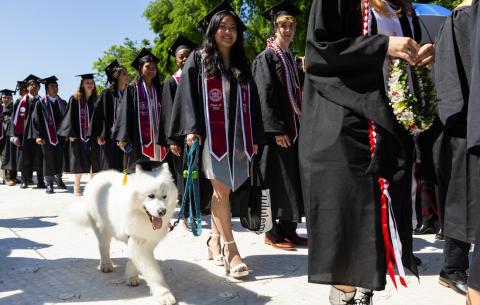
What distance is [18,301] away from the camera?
3.42m

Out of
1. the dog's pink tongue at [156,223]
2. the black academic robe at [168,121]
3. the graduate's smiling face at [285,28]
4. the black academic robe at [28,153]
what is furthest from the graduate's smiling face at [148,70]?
the black academic robe at [28,153]

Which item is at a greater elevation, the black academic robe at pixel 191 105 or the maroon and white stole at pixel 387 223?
the black academic robe at pixel 191 105

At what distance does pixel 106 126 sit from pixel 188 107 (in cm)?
469

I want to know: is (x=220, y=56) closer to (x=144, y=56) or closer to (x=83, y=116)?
(x=144, y=56)

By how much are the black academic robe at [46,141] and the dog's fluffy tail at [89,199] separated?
658 cm

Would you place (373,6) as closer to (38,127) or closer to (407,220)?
(407,220)

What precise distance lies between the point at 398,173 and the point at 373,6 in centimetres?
79

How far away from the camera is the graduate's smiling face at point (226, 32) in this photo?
3984 mm

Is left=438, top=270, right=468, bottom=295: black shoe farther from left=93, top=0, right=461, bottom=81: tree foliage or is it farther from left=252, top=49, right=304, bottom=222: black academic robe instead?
left=93, top=0, right=461, bottom=81: tree foliage

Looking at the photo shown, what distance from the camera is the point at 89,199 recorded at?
164 inches

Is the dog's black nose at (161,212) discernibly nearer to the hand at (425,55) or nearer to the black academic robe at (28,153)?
the hand at (425,55)

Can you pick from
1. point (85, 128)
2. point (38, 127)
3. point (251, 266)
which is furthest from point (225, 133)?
point (38, 127)

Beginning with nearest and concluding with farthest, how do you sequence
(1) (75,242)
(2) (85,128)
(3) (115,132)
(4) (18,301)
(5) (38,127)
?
(4) (18,301) < (1) (75,242) < (3) (115,132) < (2) (85,128) < (5) (38,127)

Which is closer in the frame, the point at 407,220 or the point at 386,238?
the point at 386,238
